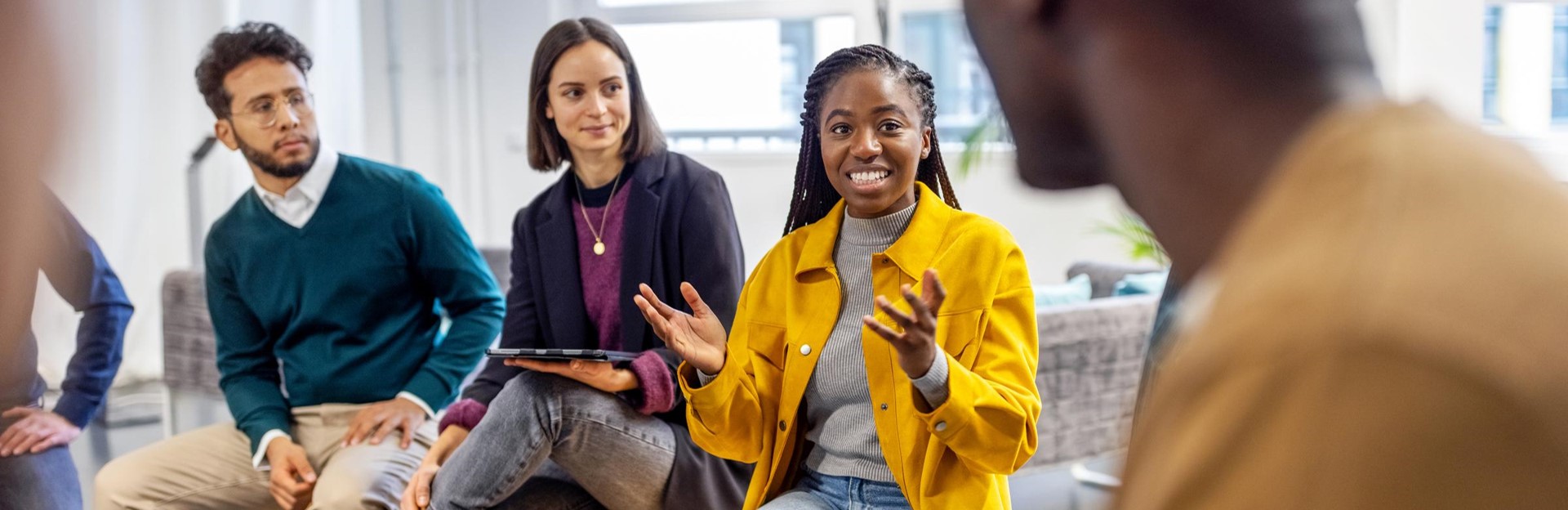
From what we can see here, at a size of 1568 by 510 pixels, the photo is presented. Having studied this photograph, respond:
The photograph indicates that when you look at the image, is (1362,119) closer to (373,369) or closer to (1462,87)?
(373,369)

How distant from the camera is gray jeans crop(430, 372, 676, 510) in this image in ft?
6.13

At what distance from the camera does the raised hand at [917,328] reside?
1.26 metres

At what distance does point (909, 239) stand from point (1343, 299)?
1.43 m

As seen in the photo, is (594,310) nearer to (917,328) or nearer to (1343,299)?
(917,328)

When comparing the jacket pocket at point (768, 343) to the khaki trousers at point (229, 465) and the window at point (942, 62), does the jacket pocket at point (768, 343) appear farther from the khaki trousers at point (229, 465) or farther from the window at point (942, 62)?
the window at point (942, 62)

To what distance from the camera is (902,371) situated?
1.65 meters

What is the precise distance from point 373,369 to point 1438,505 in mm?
2338

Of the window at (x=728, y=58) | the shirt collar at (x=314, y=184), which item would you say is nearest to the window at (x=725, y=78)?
the window at (x=728, y=58)

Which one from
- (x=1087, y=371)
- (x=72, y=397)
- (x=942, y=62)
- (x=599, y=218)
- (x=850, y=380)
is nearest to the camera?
(x=850, y=380)

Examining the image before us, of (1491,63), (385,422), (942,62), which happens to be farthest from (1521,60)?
(385,422)

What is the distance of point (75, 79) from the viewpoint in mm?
461

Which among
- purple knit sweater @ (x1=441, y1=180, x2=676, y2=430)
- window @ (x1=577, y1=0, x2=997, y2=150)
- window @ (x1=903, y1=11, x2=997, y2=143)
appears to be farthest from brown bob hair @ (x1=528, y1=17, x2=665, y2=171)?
window @ (x1=577, y1=0, x2=997, y2=150)

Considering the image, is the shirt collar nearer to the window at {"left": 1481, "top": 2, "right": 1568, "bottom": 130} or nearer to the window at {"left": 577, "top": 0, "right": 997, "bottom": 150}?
the window at {"left": 577, "top": 0, "right": 997, "bottom": 150}

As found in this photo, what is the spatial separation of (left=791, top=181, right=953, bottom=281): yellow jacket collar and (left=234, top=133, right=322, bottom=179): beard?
3.80 feet
